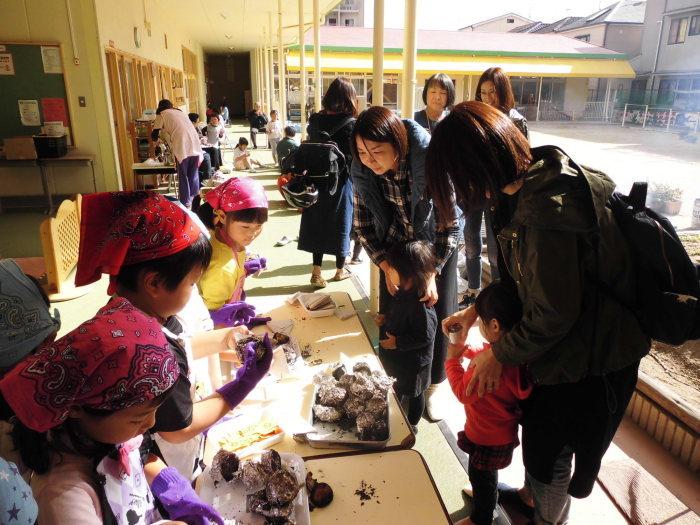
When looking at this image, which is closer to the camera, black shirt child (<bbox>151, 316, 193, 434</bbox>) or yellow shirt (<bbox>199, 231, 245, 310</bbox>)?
black shirt child (<bbox>151, 316, 193, 434</bbox>)

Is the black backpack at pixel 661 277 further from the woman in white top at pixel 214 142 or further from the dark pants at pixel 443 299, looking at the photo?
the woman in white top at pixel 214 142

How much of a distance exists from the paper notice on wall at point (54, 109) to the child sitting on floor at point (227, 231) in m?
5.61

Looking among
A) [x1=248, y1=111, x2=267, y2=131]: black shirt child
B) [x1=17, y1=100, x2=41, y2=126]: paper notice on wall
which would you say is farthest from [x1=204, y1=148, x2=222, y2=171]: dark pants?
[x1=248, y1=111, x2=267, y2=131]: black shirt child

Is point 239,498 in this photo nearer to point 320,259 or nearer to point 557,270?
point 557,270

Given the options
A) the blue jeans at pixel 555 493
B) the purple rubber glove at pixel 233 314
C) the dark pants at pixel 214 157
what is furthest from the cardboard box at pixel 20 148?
the blue jeans at pixel 555 493

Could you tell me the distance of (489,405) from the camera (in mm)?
1480

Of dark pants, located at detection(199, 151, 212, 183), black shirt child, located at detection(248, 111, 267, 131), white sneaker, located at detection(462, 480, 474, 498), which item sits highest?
black shirt child, located at detection(248, 111, 267, 131)

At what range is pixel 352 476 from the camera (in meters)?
1.25

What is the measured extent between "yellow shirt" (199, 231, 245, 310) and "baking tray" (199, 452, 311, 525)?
2.58ft

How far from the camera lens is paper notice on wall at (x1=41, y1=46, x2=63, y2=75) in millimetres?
6008

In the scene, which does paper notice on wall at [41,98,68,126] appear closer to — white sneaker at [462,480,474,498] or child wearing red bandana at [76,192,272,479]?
child wearing red bandana at [76,192,272,479]

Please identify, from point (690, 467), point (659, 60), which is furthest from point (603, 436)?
point (659, 60)

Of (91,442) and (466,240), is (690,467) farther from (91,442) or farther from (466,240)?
(91,442)

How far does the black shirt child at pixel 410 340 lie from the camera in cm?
194
